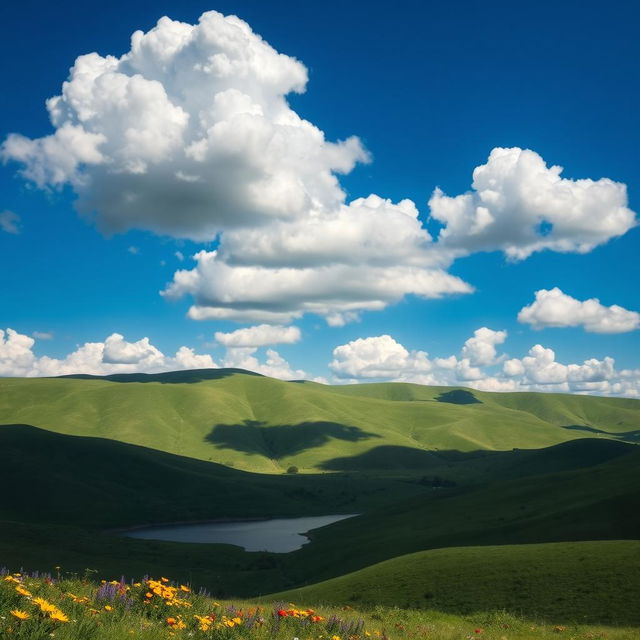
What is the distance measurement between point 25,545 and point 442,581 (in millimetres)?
76283

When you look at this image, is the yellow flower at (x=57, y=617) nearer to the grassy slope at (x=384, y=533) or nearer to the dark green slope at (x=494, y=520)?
the grassy slope at (x=384, y=533)

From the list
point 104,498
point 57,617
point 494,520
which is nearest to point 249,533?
point 104,498

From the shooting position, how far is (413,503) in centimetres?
11688

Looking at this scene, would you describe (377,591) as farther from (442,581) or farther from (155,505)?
(155,505)

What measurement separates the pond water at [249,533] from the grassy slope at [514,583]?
229ft

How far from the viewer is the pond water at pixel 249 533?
4832 inches

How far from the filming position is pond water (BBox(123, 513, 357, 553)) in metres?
123

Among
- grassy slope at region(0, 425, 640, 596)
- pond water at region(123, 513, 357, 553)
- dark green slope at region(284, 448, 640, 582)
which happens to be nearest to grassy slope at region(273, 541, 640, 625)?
grassy slope at region(0, 425, 640, 596)

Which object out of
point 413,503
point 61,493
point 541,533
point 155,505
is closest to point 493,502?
point 413,503

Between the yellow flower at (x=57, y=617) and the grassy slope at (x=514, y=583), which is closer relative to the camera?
the yellow flower at (x=57, y=617)

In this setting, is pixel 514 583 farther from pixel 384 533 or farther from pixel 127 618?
pixel 384 533

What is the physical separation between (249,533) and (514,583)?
11861 centimetres

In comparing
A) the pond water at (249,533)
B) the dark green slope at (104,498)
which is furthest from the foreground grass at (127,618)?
the dark green slope at (104,498)

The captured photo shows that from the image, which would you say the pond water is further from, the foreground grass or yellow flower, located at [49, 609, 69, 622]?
yellow flower, located at [49, 609, 69, 622]
